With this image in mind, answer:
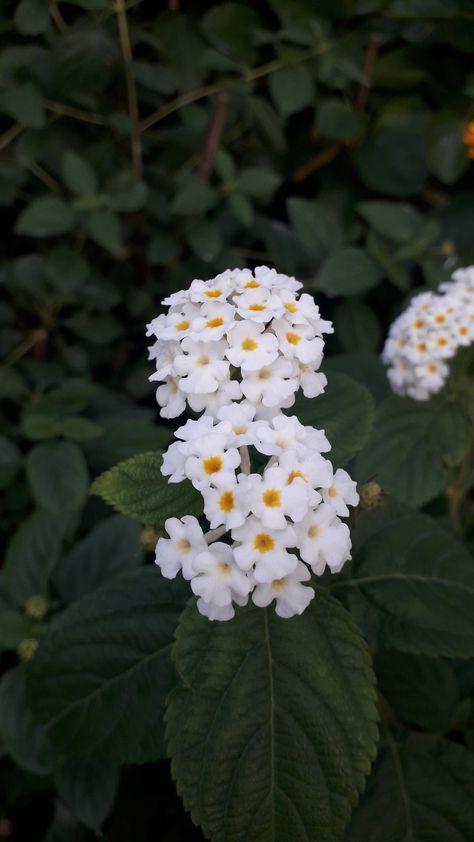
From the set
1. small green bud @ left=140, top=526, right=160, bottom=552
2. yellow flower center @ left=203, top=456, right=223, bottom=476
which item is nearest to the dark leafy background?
small green bud @ left=140, top=526, right=160, bottom=552

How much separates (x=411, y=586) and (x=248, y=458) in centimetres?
35

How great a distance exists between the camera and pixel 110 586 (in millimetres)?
1037

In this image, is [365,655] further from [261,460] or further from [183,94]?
[183,94]

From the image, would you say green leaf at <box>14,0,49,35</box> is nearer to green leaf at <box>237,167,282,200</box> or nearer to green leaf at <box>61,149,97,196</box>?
green leaf at <box>61,149,97,196</box>

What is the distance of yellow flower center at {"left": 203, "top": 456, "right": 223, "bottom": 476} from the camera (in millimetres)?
739

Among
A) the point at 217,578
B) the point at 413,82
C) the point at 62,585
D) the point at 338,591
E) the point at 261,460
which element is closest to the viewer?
the point at 217,578

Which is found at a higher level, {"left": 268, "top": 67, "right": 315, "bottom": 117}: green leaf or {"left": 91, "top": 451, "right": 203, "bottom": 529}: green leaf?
{"left": 268, "top": 67, "right": 315, "bottom": 117}: green leaf

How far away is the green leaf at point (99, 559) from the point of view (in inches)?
52.9

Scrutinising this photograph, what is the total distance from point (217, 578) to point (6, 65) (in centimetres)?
128

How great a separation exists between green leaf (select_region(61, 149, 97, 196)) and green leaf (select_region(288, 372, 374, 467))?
89 centimetres

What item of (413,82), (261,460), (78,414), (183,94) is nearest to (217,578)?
(261,460)

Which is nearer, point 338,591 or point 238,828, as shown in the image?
point 238,828

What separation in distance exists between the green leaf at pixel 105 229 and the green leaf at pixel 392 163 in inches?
28.0

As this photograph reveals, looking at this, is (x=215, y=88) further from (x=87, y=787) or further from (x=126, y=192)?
(x=87, y=787)
